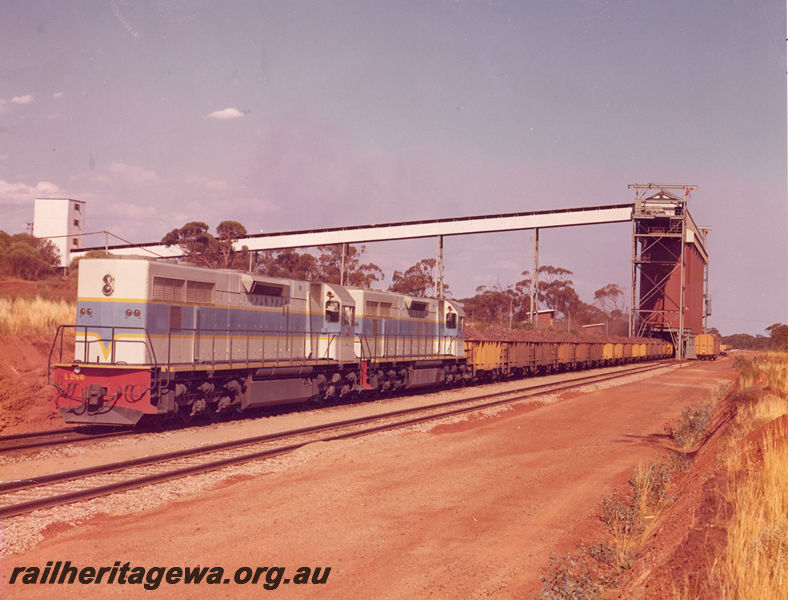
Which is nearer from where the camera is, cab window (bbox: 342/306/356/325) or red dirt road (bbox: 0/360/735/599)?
red dirt road (bbox: 0/360/735/599)

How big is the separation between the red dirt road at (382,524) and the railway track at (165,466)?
89 centimetres

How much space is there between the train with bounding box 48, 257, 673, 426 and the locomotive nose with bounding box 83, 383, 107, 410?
2 centimetres

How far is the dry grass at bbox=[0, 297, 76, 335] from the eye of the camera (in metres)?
20.0

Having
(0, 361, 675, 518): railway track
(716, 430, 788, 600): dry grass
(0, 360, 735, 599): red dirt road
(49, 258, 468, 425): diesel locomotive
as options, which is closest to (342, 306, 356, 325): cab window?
(49, 258, 468, 425): diesel locomotive

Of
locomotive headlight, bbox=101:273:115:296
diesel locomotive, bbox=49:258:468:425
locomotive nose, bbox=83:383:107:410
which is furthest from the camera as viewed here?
locomotive headlight, bbox=101:273:115:296

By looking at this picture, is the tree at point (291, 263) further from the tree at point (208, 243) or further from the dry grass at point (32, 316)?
the dry grass at point (32, 316)

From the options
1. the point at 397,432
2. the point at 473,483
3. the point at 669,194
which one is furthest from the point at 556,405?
the point at 669,194

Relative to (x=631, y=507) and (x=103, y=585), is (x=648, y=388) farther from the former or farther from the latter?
(x=103, y=585)

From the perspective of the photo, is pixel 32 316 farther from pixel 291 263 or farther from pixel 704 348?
pixel 704 348

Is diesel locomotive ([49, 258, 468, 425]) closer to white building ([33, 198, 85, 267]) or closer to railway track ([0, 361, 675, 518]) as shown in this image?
railway track ([0, 361, 675, 518])

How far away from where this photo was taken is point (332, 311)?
20828 mm

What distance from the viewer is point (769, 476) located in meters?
8.02

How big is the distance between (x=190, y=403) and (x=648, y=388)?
879 inches

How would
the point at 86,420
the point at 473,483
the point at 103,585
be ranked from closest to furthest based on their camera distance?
the point at 103,585 < the point at 473,483 < the point at 86,420
